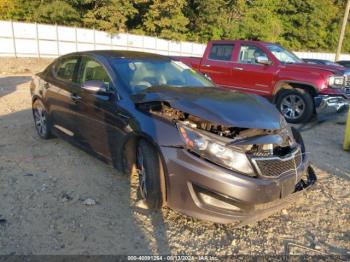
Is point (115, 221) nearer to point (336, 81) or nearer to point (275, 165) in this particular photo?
point (275, 165)

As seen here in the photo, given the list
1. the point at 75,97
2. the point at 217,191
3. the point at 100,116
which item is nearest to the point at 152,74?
the point at 100,116

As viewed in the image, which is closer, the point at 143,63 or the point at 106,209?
the point at 106,209

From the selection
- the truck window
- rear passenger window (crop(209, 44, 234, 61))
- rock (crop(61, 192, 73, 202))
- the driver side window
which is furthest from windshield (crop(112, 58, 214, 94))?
rear passenger window (crop(209, 44, 234, 61))

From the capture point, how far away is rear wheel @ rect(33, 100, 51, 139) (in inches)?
235

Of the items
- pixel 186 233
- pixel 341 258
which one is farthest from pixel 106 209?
pixel 341 258

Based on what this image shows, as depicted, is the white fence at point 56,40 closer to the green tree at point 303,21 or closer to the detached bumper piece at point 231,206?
the green tree at point 303,21

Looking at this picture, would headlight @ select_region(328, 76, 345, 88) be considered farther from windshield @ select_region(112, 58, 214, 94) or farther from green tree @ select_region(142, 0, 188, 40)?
green tree @ select_region(142, 0, 188, 40)

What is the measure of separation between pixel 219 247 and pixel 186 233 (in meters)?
0.36

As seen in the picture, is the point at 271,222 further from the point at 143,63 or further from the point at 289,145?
the point at 143,63

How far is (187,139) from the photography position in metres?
3.32

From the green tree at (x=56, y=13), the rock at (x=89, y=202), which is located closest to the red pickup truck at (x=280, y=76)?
the rock at (x=89, y=202)

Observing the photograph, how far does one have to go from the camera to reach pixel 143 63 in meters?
4.73

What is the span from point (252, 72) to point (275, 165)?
580 cm

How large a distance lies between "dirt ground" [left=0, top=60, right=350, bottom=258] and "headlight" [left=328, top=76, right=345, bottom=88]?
303 cm
